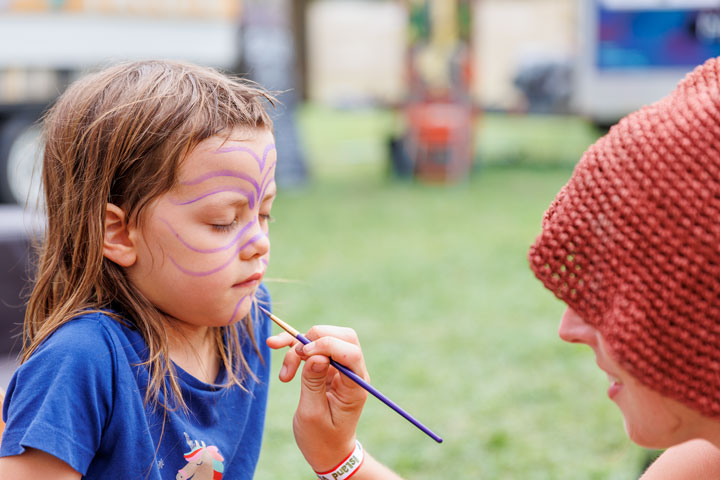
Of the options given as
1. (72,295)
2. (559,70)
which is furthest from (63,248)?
(559,70)

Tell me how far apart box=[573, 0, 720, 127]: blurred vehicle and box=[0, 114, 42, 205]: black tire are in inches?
223

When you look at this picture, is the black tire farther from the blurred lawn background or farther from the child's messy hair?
the child's messy hair

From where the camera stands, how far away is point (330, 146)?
1373cm

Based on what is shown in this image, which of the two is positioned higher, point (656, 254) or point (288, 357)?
point (656, 254)

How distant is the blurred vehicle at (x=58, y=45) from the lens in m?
6.41

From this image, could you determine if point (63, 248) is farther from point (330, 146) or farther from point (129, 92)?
point (330, 146)

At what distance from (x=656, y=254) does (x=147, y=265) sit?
0.79 m

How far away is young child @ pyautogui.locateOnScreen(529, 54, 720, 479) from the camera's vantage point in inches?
Result: 40.8

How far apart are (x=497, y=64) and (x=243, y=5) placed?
51.9 ft

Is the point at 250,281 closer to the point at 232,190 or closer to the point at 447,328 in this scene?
the point at 232,190

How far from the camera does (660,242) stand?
1.05 meters

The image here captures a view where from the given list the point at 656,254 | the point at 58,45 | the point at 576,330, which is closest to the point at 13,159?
the point at 58,45

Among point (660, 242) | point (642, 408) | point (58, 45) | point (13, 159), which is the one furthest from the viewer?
point (13, 159)

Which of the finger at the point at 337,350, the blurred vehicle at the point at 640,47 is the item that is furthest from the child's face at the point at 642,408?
the blurred vehicle at the point at 640,47
